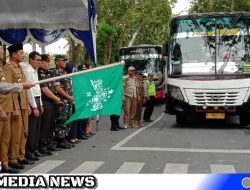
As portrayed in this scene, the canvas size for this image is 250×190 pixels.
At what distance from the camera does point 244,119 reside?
14625 millimetres

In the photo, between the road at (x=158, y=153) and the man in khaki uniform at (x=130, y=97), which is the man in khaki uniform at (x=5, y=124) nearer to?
the road at (x=158, y=153)

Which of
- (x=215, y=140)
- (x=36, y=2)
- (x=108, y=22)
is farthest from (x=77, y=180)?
(x=108, y=22)

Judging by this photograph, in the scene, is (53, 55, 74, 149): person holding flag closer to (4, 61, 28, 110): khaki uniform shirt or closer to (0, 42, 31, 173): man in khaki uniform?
(4, 61, 28, 110): khaki uniform shirt

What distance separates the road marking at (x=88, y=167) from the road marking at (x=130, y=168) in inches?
15.7

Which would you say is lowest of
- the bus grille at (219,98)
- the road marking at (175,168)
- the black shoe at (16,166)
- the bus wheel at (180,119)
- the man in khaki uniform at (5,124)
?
the bus wheel at (180,119)

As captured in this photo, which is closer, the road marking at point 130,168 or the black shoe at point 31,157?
the road marking at point 130,168

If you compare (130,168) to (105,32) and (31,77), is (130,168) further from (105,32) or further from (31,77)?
(105,32)

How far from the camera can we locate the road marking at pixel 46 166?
775cm

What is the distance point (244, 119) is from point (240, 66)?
5.87ft

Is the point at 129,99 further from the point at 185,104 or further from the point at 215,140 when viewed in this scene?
the point at 215,140

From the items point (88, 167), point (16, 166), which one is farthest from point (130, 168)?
point (16, 166)

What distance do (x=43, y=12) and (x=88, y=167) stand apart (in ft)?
10.6

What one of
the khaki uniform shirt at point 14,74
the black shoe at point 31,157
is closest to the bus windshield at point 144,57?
the black shoe at point 31,157

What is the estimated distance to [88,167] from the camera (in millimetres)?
8086
